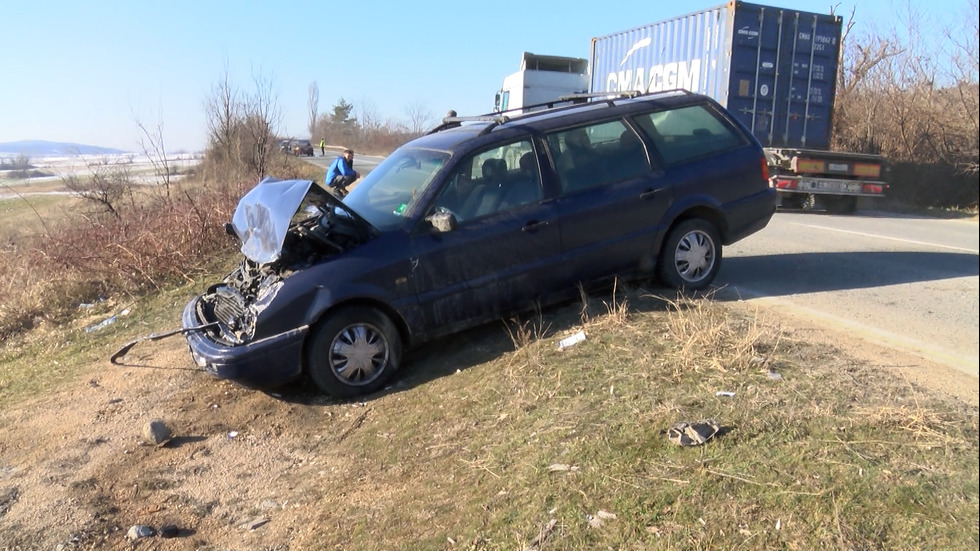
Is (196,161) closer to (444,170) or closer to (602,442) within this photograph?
(444,170)

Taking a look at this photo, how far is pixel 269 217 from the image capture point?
502cm

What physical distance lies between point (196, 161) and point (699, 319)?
1619 centimetres

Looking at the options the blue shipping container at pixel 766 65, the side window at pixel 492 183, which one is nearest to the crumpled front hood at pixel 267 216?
the side window at pixel 492 183

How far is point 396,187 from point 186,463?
257cm

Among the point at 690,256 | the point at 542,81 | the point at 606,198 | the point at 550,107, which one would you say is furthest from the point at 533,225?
the point at 542,81

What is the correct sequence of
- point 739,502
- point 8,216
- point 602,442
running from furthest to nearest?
point 8,216
point 602,442
point 739,502

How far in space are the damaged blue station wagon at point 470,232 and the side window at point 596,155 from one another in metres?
0.01

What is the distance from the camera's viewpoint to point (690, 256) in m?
6.06

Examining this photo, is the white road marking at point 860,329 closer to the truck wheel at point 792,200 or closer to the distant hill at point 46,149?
the truck wheel at point 792,200

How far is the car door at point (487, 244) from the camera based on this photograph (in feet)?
16.7

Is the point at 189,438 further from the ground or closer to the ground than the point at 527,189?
closer to the ground

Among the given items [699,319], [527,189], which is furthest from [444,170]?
[699,319]

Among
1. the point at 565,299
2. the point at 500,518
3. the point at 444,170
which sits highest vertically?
the point at 444,170

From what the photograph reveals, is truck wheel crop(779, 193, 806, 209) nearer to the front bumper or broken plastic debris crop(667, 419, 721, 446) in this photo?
broken plastic debris crop(667, 419, 721, 446)
